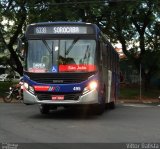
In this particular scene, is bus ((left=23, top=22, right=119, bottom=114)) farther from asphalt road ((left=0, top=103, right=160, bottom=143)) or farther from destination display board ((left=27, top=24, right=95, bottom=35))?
asphalt road ((left=0, top=103, right=160, bottom=143))

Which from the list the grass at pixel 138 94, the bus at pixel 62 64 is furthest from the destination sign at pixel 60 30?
the grass at pixel 138 94

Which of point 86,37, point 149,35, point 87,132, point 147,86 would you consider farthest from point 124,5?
point 87,132

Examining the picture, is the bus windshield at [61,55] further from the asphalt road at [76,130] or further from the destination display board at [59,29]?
the asphalt road at [76,130]

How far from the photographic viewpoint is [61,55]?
18.7 m

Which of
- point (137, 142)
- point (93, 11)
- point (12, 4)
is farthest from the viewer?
point (12, 4)

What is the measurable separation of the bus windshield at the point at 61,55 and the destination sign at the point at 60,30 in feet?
1.08

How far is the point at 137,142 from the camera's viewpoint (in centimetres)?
1258

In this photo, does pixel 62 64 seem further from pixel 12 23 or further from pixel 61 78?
pixel 12 23

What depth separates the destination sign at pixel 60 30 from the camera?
62.4 ft

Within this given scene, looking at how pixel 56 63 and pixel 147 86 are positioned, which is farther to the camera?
pixel 147 86

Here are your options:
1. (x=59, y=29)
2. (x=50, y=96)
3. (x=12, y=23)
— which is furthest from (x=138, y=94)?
(x=50, y=96)

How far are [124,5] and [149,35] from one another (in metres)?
6.82

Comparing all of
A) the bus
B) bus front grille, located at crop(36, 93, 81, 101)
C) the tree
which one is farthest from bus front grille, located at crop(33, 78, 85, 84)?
the tree

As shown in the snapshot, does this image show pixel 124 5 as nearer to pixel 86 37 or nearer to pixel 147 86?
pixel 147 86
